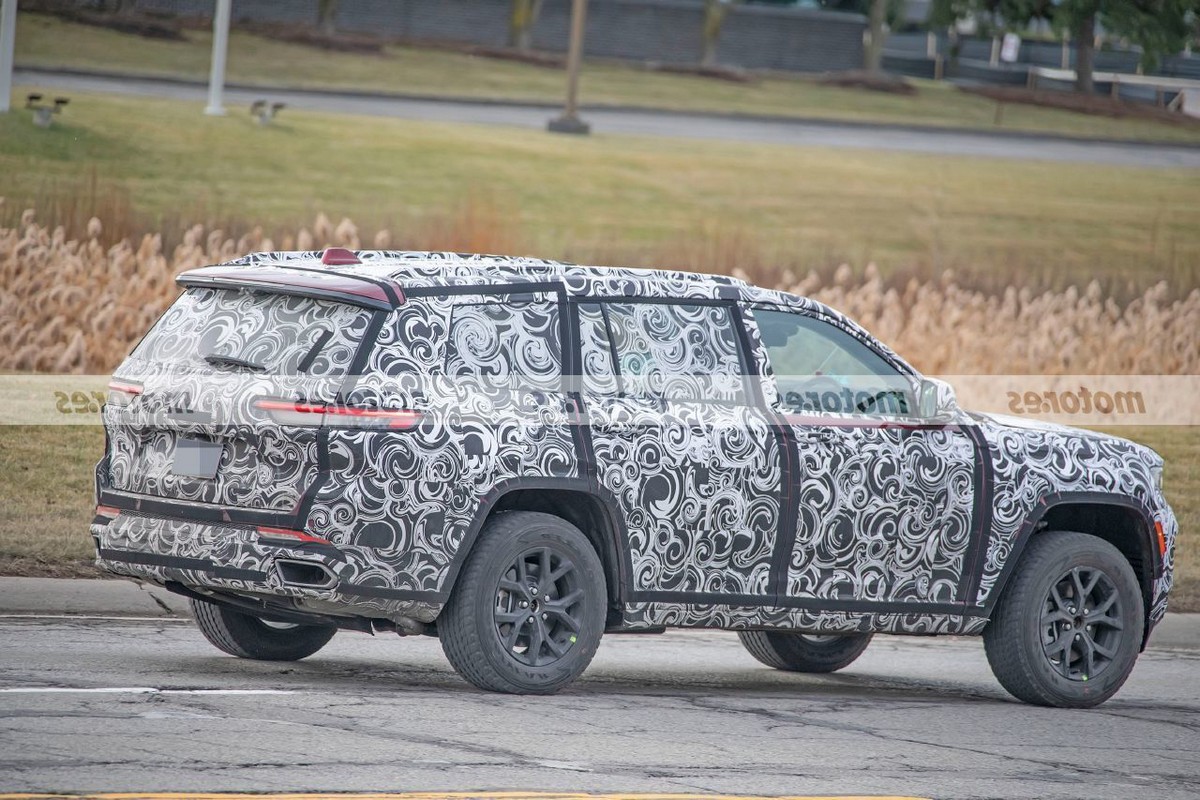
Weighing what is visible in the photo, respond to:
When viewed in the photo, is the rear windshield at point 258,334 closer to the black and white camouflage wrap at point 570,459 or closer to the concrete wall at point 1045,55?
the black and white camouflage wrap at point 570,459

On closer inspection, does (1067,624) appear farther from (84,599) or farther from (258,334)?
(84,599)

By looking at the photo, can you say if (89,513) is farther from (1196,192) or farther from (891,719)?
(1196,192)

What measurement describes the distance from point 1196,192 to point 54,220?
12821 millimetres

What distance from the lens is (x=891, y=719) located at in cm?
837

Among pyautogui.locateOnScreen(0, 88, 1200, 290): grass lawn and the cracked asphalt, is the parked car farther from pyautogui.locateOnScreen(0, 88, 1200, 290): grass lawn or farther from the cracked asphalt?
pyautogui.locateOnScreen(0, 88, 1200, 290): grass lawn

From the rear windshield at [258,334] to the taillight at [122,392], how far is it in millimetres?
143

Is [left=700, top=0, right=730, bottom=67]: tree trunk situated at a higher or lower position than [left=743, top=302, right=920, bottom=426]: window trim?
higher

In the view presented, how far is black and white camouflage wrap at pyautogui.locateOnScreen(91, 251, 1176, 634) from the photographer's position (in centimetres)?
753

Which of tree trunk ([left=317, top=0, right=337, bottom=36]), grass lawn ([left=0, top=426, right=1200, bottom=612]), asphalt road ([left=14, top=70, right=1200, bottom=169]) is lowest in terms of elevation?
grass lawn ([left=0, top=426, right=1200, bottom=612])

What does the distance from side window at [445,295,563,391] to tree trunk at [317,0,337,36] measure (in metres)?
12.6

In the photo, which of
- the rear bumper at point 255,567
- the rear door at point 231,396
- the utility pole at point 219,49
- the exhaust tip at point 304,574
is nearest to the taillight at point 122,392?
the rear door at point 231,396

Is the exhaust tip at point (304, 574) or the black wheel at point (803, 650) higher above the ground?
the exhaust tip at point (304, 574)

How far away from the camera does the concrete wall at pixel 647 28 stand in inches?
804

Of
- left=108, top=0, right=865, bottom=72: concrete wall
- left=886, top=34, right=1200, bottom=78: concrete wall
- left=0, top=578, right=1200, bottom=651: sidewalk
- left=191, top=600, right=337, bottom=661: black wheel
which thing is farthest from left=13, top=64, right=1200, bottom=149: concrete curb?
left=191, top=600, right=337, bottom=661: black wheel
